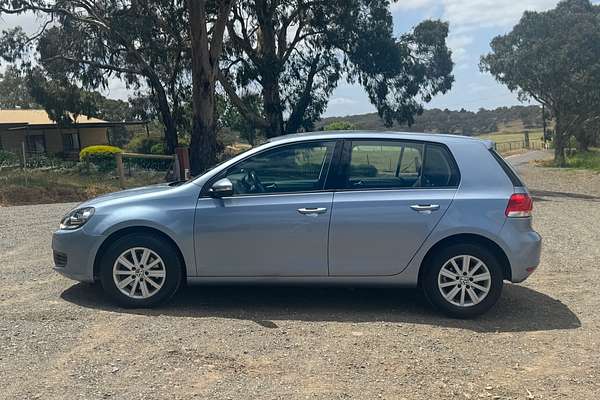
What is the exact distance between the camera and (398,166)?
219 inches

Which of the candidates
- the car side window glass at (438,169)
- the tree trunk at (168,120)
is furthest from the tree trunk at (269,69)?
the car side window glass at (438,169)

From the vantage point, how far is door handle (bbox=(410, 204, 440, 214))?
533 centimetres

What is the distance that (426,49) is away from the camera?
27.4 metres

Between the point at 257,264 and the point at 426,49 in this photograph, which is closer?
the point at 257,264

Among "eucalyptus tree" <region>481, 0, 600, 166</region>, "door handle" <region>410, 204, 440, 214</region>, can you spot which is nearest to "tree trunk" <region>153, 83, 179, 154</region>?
"eucalyptus tree" <region>481, 0, 600, 166</region>

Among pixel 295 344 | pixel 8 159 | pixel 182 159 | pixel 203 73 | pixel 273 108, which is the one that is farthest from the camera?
pixel 273 108

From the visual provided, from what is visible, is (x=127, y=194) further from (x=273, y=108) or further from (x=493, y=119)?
(x=493, y=119)

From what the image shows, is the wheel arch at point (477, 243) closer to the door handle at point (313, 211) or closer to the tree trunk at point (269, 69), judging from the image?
the door handle at point (313, 211)

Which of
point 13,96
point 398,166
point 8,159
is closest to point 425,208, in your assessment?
point 398,166

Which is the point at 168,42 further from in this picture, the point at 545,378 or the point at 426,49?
the point at 545,378

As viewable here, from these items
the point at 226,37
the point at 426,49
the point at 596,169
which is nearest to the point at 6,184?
the point at 226,37

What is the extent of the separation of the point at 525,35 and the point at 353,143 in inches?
1449

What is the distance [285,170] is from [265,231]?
26.2 inches

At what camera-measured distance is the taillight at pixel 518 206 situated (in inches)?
211
